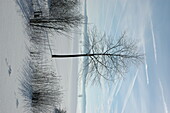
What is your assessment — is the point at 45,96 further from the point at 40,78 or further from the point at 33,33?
the point at 33,33

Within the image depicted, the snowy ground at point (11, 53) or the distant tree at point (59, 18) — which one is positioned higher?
the distant tree at point (59, 18)

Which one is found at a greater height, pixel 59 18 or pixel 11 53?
pixel 59 18

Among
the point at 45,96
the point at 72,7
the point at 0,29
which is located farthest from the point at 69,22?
the point at 0,29

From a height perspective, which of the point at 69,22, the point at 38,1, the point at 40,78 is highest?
the point at 38,1

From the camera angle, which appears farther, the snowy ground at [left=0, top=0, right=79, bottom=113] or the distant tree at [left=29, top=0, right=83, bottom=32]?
the distant tree at [left=29, top=0, right=83, bottom=32]

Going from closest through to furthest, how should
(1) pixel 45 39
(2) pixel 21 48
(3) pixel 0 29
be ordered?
1. (3) pixel 0 29
2. (2) pixel 21 48
3. (1) pixel 45 39

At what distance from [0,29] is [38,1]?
7008mm

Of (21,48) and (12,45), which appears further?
(21,48)

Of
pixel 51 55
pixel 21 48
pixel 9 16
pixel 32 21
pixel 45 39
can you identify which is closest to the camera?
→ pixel 9 16

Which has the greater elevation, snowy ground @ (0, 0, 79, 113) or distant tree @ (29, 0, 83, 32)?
distant tree @ (29, 0, 83, 32)

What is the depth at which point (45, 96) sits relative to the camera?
1675 cm

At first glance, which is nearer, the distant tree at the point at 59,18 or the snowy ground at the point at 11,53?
the snowy ground at the point at 11,53

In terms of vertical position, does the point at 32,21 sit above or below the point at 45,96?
above

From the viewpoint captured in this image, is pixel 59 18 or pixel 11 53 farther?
pixel 59 18
